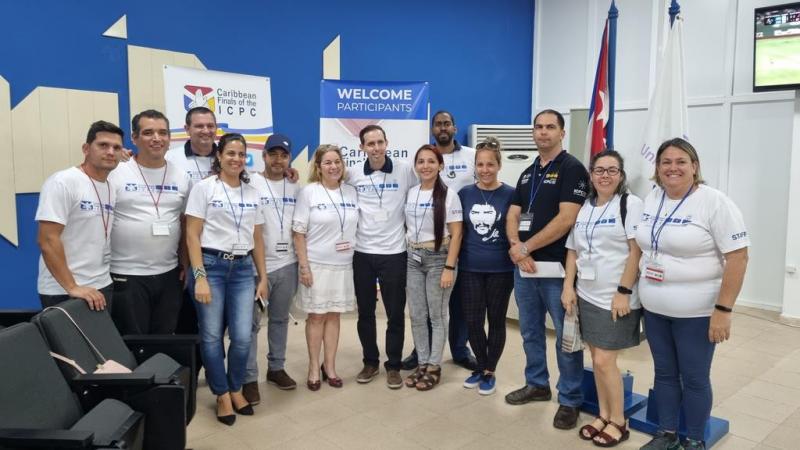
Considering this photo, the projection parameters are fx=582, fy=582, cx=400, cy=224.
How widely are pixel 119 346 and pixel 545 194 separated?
2.08 m

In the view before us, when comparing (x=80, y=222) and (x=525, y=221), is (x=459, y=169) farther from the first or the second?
(x=80, y=222)

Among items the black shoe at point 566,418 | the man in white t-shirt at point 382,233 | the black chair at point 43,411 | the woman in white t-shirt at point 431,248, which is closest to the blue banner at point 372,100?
the man in white t-shirt at point 382,233

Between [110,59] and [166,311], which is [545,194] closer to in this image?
[166,311]

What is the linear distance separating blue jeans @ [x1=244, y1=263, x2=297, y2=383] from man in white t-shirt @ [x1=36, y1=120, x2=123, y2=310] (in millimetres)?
875

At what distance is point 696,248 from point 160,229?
2.38 metres

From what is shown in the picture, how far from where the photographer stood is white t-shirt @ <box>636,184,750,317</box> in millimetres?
2258

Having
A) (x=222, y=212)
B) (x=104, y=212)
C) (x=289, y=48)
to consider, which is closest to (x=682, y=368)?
(x=222, y=212)

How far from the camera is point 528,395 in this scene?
10.7ft

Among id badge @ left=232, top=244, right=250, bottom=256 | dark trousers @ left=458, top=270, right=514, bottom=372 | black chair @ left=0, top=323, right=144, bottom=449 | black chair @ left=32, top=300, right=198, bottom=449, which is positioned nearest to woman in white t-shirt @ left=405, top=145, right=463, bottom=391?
dark trousers @ left=458, top=270, right=514, bottom=372

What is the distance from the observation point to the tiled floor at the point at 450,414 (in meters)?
2.83

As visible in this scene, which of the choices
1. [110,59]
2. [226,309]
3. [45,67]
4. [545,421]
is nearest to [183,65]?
[110,59]

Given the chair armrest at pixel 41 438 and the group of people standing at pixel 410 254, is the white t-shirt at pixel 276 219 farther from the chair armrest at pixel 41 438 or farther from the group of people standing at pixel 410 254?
the chair armrest at pixel 41 438

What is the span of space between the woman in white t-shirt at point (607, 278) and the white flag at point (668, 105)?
78 centimetres

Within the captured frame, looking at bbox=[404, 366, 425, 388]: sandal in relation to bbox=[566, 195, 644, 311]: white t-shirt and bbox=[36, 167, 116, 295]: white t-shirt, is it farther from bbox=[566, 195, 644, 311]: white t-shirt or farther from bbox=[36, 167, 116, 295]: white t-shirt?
bbox=[36, 167, 116, 295]: white t-shirt
